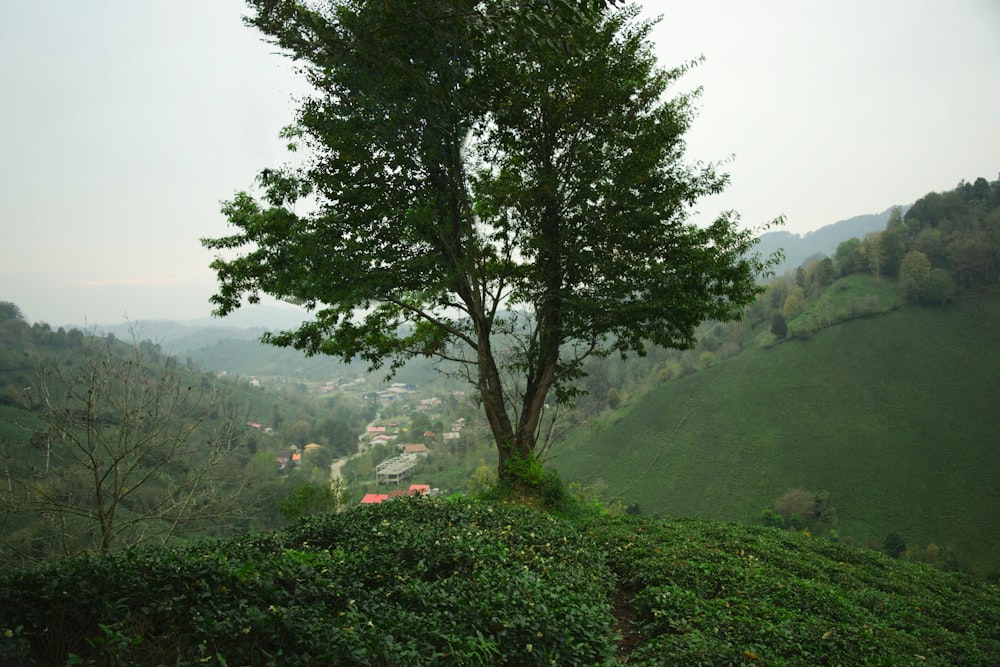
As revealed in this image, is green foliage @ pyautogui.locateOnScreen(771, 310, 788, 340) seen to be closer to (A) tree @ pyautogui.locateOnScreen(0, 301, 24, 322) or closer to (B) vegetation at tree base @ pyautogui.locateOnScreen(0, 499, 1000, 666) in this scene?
(B) vegetation at tree base @ pyautogui.locateOnScreen(0, 499, 1000, 666)

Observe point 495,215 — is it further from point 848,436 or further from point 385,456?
point 385,456

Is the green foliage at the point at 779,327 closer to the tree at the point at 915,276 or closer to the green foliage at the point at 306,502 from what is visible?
the tree at the point at 915,276

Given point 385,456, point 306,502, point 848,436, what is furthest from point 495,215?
point 385,456

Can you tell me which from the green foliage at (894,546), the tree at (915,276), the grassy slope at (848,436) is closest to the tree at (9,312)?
the grassy slope at (848,436)

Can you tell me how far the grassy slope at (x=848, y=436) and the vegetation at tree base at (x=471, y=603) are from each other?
161 ft

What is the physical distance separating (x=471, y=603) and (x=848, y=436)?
71.4 meters

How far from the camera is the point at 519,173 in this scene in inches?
366

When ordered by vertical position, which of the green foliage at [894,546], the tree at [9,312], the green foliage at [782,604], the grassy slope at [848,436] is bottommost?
the green foliage at [894,546]

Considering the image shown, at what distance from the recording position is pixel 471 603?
11.4 ft

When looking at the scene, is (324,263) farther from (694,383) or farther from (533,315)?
(694,383)

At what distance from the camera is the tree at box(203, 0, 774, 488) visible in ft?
24.2

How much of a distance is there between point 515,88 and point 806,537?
926 centimetres

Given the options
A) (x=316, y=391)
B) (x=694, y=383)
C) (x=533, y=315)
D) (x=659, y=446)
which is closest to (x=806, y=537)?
(x=533, y=315)

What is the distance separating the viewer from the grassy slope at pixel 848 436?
4909 centimetres
